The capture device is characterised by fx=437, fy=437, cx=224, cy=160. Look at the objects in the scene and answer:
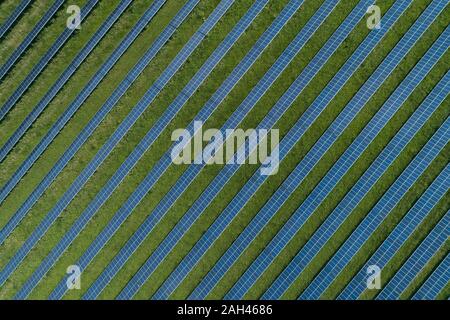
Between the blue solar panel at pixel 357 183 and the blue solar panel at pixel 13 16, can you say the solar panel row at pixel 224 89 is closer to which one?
the blue solar panel at pixel 357 183

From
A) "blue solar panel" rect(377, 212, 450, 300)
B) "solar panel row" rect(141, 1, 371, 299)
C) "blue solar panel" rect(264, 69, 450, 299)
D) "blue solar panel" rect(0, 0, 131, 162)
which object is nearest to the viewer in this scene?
"blue solar panel" rect(377, 212, 450, 300)

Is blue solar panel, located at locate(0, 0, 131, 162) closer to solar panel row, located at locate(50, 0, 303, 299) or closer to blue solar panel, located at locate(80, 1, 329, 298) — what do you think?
solar panel row, located at locate(50, 0, 303, 299)

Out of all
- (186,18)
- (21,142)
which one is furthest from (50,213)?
(186,18)

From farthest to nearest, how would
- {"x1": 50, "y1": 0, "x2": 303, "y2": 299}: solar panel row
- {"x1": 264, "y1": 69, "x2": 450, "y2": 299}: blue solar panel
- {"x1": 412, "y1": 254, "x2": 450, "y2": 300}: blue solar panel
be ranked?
{"x1": 50, "y1": 0, "x2": 303, "y2": 299}: solar panel row < {"x1": 264, "y1": 69, "x2": 450, "y2": 299}: blue solar panel < {"x1": 412, "y1": 254, "x2": 450, "y2": 300}: blue solar panel

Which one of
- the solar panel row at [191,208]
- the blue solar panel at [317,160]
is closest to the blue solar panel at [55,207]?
the solar panel row at [191,208]

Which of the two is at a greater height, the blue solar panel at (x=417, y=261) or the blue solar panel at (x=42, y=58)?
the blue solar panel at (x=417, y=261)

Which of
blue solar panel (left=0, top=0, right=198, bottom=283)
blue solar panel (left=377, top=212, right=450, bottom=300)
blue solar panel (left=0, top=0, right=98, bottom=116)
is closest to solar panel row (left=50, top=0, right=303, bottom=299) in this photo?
blue solar panel (left=0, top=0, right=198, bottom=283)
